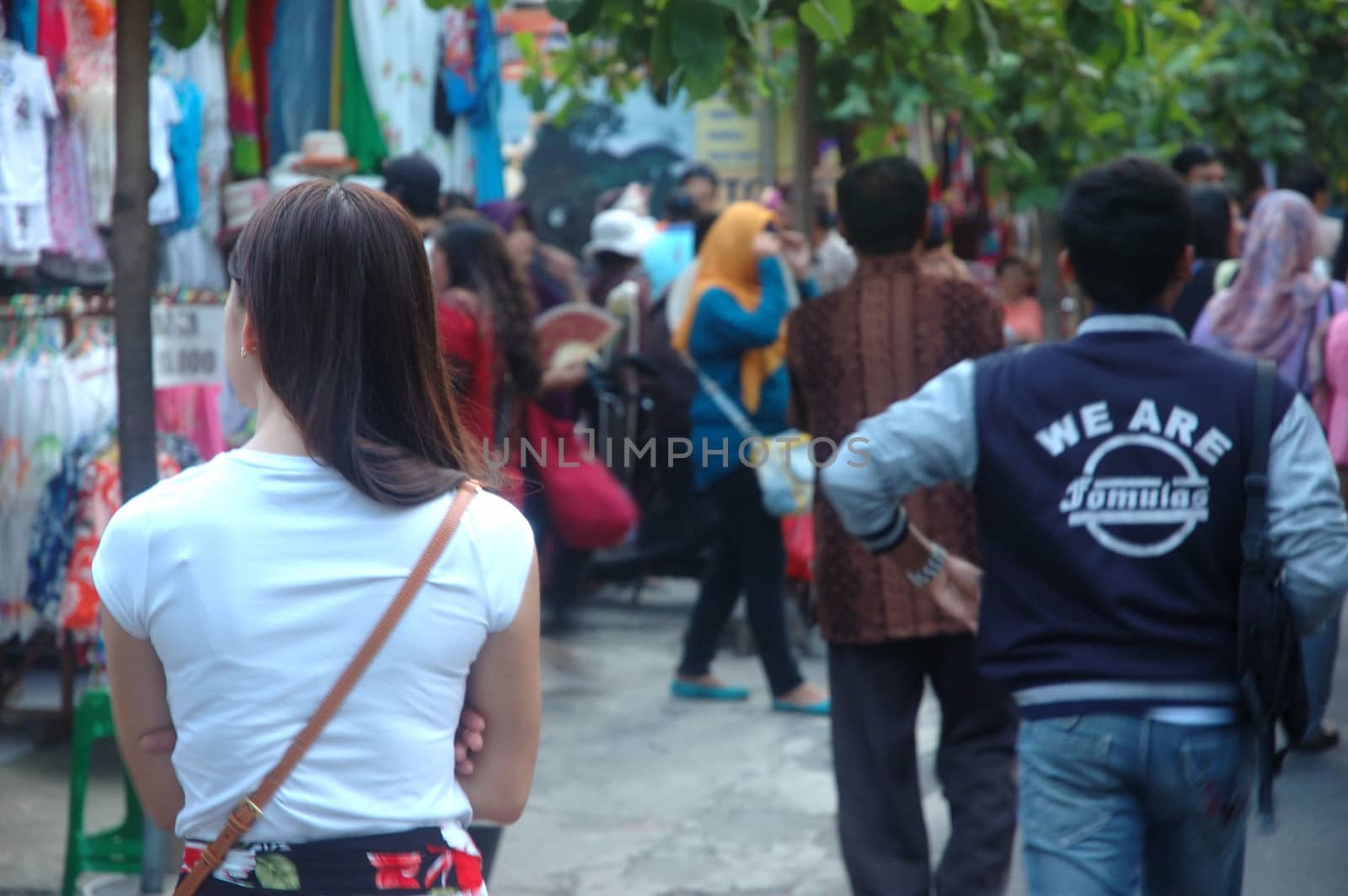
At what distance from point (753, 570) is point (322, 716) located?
4.59 meters

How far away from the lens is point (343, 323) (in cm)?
177

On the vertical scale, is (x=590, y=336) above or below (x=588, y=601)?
above

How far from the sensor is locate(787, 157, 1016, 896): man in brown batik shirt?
374 cm

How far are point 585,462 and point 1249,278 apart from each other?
8.03 ft

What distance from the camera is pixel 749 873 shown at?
15.3 ft

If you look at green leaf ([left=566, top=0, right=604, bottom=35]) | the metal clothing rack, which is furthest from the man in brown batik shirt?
the metal clothing rack

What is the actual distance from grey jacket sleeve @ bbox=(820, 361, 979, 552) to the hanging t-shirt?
375 cm

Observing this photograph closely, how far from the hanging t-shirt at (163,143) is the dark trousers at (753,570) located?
7.52 ft

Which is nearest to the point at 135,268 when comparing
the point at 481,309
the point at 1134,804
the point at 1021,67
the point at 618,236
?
the point at 481,309

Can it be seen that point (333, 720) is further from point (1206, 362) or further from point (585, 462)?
point (585, 462)

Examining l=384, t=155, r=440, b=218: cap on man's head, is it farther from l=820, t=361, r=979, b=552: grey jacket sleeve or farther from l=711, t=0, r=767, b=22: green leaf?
l=820, t=361, r=979, b=552: grey jacket sleeve

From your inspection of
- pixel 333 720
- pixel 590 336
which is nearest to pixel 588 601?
pixel 590 336

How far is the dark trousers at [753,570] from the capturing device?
246 inches

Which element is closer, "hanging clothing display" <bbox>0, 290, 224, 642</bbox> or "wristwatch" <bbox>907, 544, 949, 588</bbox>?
"wristwatch" <bbox>907, 544, 949, 588</bbox>
